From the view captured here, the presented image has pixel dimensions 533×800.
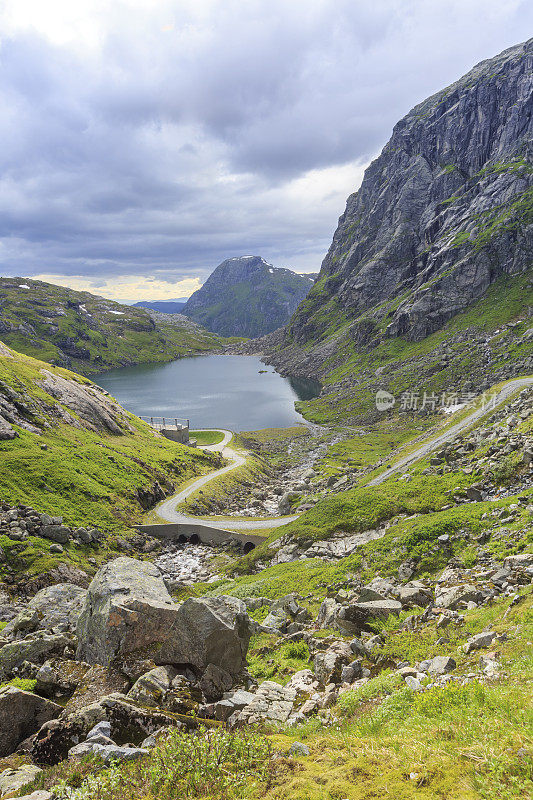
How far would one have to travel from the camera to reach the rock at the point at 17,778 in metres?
8.35

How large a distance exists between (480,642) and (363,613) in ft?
17.8

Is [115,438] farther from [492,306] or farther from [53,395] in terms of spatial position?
[492,306]

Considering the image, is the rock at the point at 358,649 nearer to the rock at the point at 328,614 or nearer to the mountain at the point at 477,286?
the rock at the point at 328,614

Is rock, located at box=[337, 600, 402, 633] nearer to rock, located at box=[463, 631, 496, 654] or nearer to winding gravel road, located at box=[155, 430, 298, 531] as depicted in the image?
rock, located at box=[463, 631, 496, 654]

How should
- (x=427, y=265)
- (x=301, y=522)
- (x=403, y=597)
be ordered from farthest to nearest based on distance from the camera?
(x=427, y=265) < (x=301, y=522) < (x=403, y=597)

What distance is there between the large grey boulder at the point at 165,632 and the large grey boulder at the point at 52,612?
357cm

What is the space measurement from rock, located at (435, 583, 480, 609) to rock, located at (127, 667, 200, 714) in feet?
32.0

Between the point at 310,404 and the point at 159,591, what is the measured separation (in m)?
153

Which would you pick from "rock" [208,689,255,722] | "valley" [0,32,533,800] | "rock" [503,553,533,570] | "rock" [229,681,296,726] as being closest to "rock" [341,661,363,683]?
"valley" [0,32,533,800]

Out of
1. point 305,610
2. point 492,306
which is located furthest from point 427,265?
point 305,610

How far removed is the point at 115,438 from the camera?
76250mm

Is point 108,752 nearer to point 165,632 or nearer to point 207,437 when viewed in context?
point 165,632

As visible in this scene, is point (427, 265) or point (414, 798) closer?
point (414, 798)

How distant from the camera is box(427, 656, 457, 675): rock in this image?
10375mm
